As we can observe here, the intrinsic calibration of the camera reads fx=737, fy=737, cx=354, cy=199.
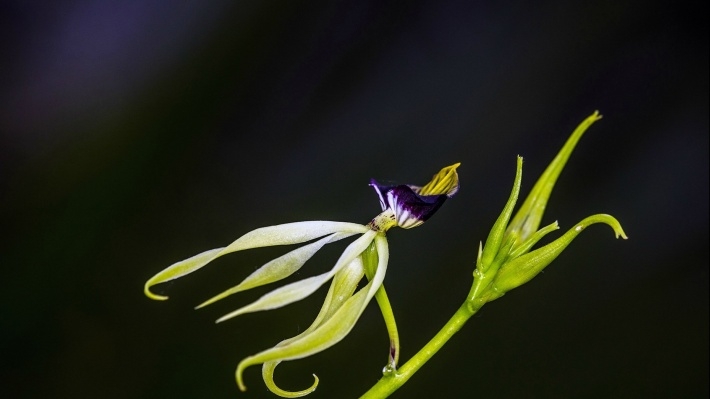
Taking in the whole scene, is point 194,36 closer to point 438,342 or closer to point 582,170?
point 582,170

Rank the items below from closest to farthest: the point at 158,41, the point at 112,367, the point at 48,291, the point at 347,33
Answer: the point at 48,291, the point at 112,367, the point at 158,41, the point at 347,33

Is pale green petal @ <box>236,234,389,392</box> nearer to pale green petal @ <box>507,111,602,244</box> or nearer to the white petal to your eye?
the white petal

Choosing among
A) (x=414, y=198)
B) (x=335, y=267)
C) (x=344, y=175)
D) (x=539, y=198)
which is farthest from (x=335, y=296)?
(x=344, y=175)

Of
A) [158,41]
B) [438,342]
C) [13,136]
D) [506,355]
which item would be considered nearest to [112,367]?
[13,136]

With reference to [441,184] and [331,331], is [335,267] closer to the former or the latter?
[331,331]

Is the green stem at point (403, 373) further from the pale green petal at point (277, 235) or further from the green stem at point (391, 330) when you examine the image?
the pale green petal at point (277, 235)

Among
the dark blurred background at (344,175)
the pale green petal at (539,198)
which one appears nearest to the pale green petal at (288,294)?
the pale green petal at (539,198)
